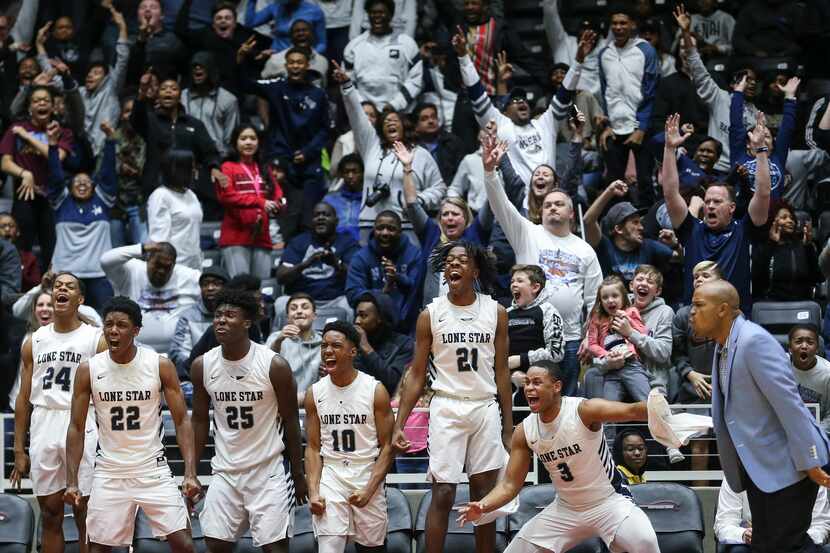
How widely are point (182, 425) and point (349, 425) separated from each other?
3.55 feet

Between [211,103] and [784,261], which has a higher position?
[211,103]

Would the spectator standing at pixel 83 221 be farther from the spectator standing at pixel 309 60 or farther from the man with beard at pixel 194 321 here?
the spectator standing at pixel 309 60

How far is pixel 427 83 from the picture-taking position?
15.3m

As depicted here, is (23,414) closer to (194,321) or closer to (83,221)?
(194,321)

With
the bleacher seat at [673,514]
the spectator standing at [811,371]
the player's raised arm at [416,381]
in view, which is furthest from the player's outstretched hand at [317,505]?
the spectator standing at [811,371]

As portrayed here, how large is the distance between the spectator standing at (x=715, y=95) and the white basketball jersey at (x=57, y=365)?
700 centimetres

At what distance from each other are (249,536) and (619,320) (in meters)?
3.07

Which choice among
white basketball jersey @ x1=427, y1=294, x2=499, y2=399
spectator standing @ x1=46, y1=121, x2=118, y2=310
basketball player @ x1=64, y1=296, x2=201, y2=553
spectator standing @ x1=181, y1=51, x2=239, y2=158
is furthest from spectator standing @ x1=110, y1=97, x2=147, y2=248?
white basketball jersey @ x1=427, y1=294, x2=499, y2=399

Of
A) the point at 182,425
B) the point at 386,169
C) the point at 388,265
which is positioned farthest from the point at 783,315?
the point at 182,425

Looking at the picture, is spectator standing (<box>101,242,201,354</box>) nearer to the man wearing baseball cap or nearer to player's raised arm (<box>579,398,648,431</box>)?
the man wearing baseball cap

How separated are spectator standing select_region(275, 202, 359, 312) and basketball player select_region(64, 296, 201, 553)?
11.3ft

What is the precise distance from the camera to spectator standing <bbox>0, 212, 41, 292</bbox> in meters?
13.1

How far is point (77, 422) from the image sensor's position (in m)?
9.06

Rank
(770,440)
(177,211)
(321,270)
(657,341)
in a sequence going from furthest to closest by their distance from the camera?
(177,211), (321,270), (657,341), (770,440)
